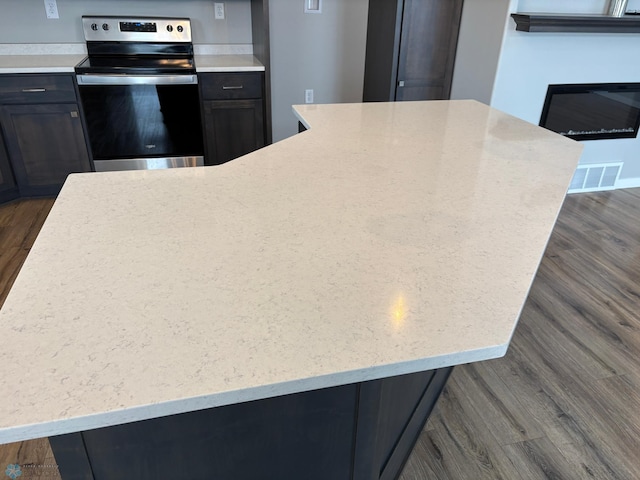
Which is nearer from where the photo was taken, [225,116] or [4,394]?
[4,394]

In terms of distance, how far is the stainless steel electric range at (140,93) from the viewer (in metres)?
3.06

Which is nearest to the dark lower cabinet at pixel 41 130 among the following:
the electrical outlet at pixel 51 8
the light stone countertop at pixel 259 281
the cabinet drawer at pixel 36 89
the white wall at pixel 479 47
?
the cabinet drawer at pixel 36 89

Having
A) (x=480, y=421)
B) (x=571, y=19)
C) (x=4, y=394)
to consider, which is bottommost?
(x=480, y=421)

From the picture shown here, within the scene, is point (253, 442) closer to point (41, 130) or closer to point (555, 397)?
point (555, 397)

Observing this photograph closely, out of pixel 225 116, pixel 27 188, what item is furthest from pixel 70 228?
pixel 27 188

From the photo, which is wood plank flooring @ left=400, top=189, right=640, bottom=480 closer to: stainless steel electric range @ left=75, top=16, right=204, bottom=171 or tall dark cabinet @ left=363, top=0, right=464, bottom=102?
tall dark cabinet @ left=363, top=0, right=464, bottom=102

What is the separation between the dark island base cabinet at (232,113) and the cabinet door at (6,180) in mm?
1296

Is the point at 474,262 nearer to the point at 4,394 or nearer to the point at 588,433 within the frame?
the point at 4,394

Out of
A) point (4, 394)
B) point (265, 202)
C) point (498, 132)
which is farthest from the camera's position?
point (498, 132)

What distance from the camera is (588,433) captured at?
5.62 ft

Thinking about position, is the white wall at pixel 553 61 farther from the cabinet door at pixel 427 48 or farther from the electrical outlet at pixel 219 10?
the electrical outlet at pixel 219 10

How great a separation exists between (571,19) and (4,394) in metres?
3.59

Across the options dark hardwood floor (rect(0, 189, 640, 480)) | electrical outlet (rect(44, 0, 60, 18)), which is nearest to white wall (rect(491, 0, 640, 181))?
dark hardwood floor (rect(0, 189, 640, 480))

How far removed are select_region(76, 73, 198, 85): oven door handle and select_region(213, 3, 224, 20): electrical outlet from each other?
30.9 inches
